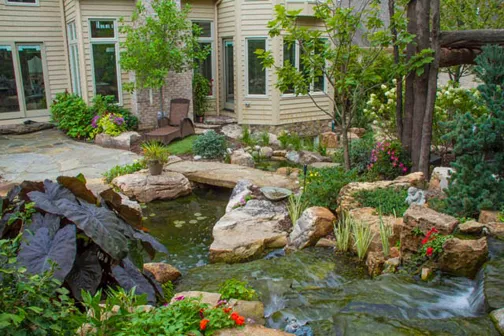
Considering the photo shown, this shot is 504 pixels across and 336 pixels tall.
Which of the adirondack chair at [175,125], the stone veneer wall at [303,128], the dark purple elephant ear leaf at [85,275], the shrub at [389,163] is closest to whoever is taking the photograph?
the dark purple elephant ear leaf at [85,275]

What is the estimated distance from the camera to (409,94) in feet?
25.0

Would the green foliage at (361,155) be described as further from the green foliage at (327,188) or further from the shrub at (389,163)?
the green foliage at (327,188)

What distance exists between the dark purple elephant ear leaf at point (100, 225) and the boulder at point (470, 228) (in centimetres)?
340

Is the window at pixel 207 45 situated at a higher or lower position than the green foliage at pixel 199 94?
higher

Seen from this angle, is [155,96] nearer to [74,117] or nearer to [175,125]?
[175,125]

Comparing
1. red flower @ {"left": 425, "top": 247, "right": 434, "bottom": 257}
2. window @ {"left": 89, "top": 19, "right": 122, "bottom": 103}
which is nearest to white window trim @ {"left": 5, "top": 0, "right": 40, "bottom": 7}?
window @ {"left": 89, "top": 19, "right": 122, "bottom": 103}

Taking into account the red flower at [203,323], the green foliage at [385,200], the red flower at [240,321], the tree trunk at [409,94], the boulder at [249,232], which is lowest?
the boulder at [249,232]

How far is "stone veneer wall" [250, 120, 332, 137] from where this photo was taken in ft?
44.1

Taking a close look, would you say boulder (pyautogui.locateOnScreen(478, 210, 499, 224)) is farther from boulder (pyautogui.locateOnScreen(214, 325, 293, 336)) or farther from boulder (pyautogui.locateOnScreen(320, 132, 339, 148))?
boulder (pyautogui.locateOnScreen(320, 132, 339, 148))

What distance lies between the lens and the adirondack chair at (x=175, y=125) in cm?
1149

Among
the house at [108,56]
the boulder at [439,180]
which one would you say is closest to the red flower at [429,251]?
the boulder at [439,180]

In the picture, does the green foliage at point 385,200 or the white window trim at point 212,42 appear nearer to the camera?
the green foliage at point 385,200

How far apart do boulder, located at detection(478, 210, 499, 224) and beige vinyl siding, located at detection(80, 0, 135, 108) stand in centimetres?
1024

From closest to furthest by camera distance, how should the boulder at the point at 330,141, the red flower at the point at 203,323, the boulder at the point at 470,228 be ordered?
1. the red flower at the point at 203,323
2. the boulder at the point at 470,228
3. the boulder at the point at 330,141
